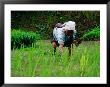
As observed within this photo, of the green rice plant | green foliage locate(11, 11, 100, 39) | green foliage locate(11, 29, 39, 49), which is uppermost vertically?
green foliage locate(11, 11, 100, 39)

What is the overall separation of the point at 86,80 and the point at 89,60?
11 centimetres

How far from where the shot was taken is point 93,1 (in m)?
13.6

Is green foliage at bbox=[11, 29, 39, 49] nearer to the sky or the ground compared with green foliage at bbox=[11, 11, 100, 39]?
nearer to the ground

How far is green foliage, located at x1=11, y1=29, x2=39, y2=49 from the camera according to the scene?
13586mm

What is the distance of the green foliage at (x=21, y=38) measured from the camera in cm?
1359

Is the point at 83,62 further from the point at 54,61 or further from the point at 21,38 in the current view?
the point at 21,38

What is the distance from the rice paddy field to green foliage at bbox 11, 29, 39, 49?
0.02m

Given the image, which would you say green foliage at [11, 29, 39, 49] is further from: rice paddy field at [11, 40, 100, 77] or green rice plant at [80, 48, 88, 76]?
green rice plant at [80, 48, 88, 76]

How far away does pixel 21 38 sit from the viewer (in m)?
13.6

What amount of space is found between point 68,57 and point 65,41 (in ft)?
0.29

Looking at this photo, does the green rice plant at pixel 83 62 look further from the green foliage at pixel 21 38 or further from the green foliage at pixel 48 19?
the green foliage at pixel 21 38

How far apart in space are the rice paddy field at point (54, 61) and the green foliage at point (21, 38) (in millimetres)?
23

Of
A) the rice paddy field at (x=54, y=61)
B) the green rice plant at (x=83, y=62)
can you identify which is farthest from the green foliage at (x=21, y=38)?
the green rice plant at (x=83, y=62)

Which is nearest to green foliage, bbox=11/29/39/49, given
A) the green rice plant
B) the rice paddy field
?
the rice paddy field
